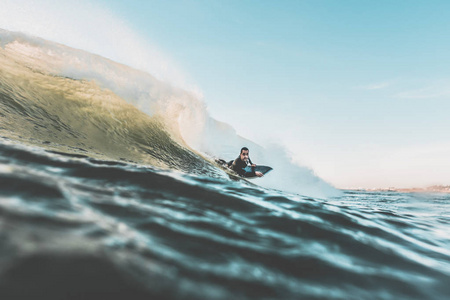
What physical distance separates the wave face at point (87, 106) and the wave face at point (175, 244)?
1918mm

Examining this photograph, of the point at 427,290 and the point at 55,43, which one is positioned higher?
the point at 55,43

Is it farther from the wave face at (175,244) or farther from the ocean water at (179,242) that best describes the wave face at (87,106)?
the wave face at (175,244)

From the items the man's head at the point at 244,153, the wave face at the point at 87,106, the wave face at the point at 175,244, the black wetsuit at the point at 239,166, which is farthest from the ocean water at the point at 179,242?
the black wetsuit at the point at 239,166

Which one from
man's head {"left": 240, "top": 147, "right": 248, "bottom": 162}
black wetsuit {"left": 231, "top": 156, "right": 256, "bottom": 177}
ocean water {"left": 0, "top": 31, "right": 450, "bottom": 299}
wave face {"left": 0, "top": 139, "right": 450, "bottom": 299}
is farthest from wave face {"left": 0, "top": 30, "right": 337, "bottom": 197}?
wave face {"left": 0, "top": 139, "right": 450, "bottom": 299}

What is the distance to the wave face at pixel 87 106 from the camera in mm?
4977

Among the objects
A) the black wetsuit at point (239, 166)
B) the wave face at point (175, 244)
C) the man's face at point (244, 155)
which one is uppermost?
the man's face at point (244, 155)

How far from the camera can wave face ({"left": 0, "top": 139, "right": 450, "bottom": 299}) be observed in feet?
3.57

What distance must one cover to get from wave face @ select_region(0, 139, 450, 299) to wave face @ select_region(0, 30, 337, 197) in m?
1.92

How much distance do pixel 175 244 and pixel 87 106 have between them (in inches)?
262

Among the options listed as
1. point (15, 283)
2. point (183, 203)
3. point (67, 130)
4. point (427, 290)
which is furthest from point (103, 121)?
point (427, 290)

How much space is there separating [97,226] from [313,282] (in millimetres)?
1329

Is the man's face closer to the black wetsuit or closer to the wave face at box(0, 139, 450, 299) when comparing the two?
the black wetsuit

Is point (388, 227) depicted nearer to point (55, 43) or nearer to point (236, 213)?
point (236, 213)

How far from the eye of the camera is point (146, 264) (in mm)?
1258
